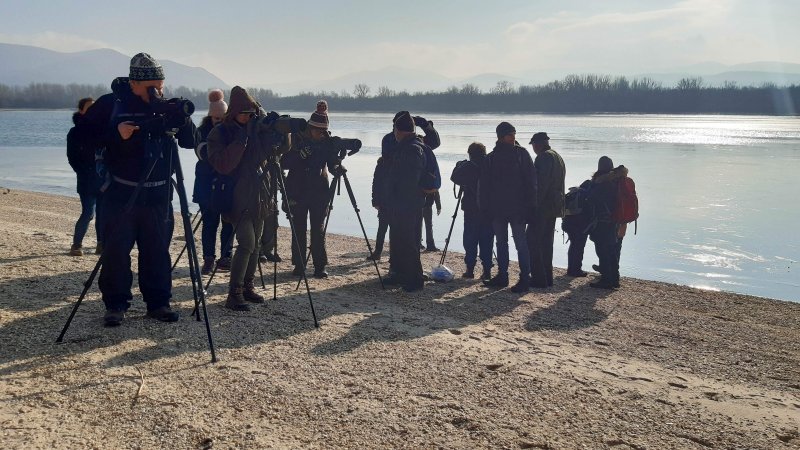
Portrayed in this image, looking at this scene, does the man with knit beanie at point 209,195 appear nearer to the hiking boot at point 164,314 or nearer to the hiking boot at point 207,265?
the hiking boot at point 207,265

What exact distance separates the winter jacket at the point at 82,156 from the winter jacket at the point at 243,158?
39.1 inches

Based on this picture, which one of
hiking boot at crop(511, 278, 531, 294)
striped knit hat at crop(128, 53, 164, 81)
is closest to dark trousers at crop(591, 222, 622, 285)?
hiking boot at crop(511, 278, 531, 294)

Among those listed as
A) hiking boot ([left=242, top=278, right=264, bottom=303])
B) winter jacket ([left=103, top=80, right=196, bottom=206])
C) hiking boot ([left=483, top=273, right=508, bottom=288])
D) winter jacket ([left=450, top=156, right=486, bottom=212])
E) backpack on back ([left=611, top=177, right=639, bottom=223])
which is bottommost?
hiking boot ([left=483, top=273, right=508, bottom=288])

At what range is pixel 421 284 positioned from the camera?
7.37m

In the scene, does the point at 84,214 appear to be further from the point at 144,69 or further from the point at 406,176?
the point at 406,176

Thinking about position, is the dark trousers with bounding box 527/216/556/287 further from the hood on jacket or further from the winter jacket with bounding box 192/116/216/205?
the winter jacket with bounding box 192/116/216/205

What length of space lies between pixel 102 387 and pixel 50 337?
1.17 metres

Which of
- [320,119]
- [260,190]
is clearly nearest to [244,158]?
[260,190]

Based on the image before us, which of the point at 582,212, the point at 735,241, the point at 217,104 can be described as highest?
the point at 217,104

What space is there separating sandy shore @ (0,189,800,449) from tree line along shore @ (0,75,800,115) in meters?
72.2

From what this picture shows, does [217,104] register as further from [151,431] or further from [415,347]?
[151,431]

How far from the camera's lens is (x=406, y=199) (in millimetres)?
7094

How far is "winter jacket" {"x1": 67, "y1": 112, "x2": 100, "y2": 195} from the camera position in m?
5.00

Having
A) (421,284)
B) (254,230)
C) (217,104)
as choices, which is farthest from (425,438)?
(217,104)
